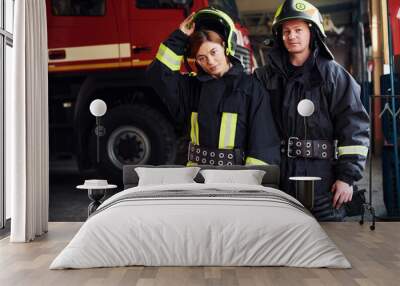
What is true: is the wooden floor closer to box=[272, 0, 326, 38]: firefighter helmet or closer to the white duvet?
the white duvet

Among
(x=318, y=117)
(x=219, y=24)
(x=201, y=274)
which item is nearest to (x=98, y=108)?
(x=219, y=24)

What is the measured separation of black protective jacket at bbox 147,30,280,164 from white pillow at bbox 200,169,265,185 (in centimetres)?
27

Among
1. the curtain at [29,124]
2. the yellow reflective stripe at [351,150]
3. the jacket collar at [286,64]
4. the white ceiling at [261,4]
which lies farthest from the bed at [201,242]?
the white ceiling at [261,4]

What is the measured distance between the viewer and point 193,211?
3375mm

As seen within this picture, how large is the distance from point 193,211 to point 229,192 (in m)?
0.51

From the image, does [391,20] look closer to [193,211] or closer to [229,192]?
[229,192]

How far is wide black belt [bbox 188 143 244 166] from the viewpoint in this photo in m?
4.92

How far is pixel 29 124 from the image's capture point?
440cm

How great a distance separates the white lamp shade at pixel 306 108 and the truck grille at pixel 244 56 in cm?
59

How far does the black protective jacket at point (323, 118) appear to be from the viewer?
4.89 m

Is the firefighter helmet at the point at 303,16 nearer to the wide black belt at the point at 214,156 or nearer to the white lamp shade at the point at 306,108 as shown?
the white lamp shade at the point at 306,108

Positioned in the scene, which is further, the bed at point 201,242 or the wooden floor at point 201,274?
the bed at point 201,242

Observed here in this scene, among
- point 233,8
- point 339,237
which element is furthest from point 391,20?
point 339,237

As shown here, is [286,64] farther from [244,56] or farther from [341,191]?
[341,191]
